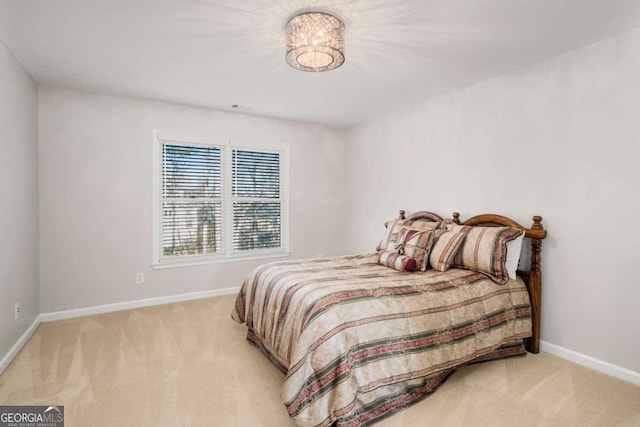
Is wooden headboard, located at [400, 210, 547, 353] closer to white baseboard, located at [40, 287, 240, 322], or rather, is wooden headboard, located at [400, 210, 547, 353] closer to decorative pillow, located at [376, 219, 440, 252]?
decorative pillow, located at [376, 219, 440, 252]

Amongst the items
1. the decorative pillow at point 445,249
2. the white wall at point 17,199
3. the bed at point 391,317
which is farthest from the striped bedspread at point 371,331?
the white wall at point 17,199

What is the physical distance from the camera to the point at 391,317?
2.02 metres

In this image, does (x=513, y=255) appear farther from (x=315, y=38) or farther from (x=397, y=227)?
(x=315, y=38)

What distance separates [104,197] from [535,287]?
438cm

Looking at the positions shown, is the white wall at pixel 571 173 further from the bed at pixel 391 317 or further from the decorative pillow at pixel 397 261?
the decorative pillow at pixel 397 261

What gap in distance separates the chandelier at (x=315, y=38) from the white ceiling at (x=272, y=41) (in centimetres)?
6

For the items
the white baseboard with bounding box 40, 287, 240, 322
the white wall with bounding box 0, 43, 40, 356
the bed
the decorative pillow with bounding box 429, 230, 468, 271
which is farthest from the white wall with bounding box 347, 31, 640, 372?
the white wall with bounding box 0, 43, 40, 356

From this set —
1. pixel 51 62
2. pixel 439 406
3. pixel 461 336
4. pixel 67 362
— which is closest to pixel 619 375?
pixel 461 336

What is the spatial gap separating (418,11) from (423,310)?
1.91 m

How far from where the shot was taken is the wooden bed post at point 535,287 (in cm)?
275

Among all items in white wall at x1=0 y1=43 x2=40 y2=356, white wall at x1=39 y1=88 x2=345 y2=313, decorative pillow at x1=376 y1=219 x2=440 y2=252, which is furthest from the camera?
white wall at x1=39 y1=88 x2=345 y2=313

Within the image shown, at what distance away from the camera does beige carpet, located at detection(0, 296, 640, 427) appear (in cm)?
192

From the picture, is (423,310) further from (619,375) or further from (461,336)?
(619,375)

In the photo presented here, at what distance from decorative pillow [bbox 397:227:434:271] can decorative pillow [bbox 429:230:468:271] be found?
0.06m
